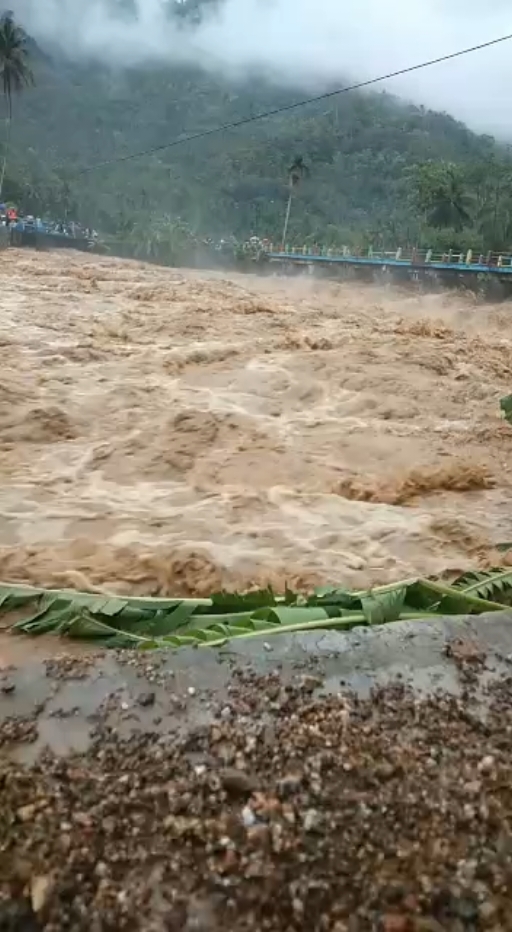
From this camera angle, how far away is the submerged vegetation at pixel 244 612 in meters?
2.41

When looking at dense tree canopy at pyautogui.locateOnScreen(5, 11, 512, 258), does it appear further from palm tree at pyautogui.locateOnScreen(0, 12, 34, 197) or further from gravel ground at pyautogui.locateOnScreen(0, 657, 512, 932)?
gravel ground at pyautogui.locateOnScreen(0, 657, 512, 932)

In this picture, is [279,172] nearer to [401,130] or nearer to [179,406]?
[401,130]

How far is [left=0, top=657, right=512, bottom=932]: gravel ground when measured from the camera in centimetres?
152

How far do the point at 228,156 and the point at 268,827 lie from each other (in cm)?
7609

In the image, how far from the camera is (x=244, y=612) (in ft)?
9.07

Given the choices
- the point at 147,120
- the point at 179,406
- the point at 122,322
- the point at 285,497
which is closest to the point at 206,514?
the point at 285,497

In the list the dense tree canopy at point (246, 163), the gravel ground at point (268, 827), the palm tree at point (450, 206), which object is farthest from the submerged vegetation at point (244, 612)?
the palm tree at point (450, 206)

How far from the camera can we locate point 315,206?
2418 inches

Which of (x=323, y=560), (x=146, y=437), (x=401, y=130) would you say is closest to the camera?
(x=323, y=560)

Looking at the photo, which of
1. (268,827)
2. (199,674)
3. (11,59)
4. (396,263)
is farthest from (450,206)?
(268,827)

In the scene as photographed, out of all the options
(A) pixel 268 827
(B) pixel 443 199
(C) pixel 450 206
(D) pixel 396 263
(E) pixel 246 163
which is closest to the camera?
(A) pixel 268 827

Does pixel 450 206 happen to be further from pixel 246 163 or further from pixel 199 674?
pixel 246 163

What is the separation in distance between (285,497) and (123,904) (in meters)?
4.00

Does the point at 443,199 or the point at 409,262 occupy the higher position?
the point at 443,199
